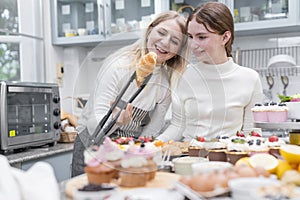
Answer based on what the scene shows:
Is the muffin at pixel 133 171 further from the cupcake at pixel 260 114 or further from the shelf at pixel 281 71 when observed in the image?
the shelf at pixel 281 71

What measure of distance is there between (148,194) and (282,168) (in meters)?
0.32

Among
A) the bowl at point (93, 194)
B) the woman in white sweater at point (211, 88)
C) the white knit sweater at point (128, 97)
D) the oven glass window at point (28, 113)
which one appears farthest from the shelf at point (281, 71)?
the bowl at point (93, 194)

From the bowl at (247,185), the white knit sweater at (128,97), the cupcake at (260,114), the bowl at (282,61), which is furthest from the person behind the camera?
the bowl at (282,61)

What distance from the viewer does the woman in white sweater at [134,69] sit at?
108 centimetres

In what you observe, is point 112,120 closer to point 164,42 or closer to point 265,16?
point 164,42

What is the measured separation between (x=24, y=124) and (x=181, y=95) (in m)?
1.41

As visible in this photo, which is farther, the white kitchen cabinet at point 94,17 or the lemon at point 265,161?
the white kitchen cabinet at point 94,17

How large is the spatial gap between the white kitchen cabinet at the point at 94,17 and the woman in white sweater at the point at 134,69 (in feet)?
6.20

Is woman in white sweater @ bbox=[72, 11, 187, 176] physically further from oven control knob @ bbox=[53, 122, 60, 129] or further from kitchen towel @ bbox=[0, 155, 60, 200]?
oven control knob @ bbox=[53, 122, 60, 129]

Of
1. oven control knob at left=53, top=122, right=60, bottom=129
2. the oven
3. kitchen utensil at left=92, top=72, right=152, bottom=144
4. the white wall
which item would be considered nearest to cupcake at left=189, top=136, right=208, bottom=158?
kitchen utensil at left=92, top=72, right=152, bottom=144

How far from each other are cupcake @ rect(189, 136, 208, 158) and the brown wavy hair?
1.42ft

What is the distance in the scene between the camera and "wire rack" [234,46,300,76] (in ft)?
9.53

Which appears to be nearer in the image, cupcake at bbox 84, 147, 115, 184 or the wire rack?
cupcake at bbox 84, 147, 115, 184

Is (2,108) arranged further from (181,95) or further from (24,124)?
(181,95)
